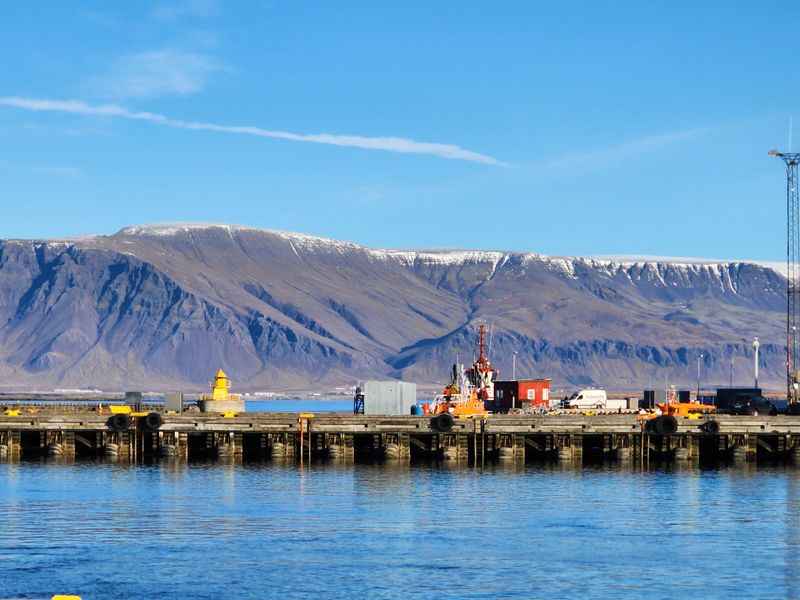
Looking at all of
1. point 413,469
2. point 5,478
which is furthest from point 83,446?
point 413,469

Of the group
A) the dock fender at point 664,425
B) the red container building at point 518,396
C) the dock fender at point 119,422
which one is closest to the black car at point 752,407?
the red container building at point 518,396

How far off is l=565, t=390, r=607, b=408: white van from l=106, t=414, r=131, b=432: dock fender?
55.1 meters

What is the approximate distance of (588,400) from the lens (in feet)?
530

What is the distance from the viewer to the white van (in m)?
159

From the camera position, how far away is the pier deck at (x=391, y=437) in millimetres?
118125

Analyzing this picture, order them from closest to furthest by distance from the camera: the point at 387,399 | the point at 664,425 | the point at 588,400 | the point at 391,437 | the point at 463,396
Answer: the point at 664,425
the point at 391,437
the point at 387,399
the point at 463,396
the point at 588,400

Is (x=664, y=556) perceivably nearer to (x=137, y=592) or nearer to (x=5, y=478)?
(x=137, y=592)

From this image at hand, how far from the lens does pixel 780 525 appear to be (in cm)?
8512

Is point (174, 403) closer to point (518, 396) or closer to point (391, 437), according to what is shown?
point (391, 437)

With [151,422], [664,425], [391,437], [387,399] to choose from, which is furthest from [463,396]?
[151,422]

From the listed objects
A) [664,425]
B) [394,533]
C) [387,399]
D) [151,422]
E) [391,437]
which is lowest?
[394,533]

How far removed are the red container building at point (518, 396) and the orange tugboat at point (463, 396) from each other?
1.30 metres

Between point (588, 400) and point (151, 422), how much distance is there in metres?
57.3

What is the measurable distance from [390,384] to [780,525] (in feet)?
168
